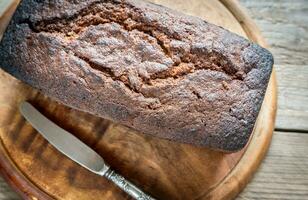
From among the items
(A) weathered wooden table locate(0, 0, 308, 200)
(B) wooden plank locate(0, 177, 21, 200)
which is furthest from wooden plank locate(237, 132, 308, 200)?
(B) wooden plank locate(0, 177, 21, 200)

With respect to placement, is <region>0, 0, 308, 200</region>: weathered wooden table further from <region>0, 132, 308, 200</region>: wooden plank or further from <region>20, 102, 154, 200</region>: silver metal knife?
<region>20, 102, 154, 200</region>: silver metal knife

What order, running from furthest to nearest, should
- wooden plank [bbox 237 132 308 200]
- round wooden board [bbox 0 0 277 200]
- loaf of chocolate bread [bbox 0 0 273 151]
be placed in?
1. wooden plank [bbox 237 132 308 200]
2. round wooden board [bbox 0 0 277 200]
3. loaf of chocolate bread [bbox 0 0 273 151]

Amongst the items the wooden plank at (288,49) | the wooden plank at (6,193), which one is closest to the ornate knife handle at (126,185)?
the wooden plank at (6,193)

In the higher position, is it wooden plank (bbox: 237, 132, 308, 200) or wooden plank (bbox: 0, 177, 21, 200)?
wooden plank (bbox: 237, 132, 308, 200)

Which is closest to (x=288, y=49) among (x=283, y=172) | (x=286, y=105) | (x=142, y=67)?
(x=286, y=105)

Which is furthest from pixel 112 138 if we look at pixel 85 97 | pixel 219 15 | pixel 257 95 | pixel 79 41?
pixel 219 15

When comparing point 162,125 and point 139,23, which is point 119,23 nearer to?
point 139,23

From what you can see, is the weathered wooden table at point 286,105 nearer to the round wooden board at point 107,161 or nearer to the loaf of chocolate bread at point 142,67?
the round wooden board at point 107,161

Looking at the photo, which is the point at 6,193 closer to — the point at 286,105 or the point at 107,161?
the point at 107,161
